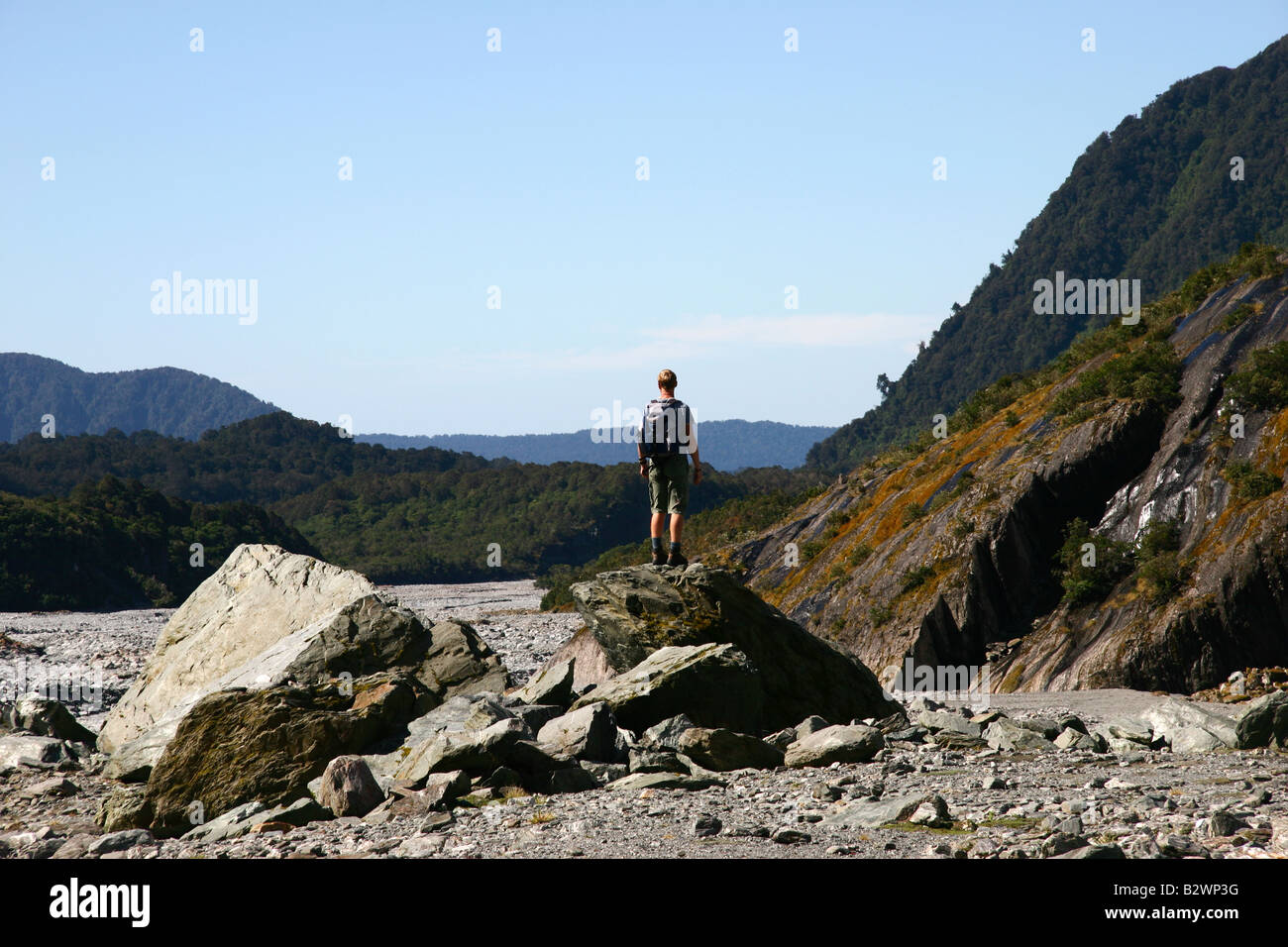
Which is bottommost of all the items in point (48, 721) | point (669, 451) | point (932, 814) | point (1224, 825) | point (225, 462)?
point (48, 721)

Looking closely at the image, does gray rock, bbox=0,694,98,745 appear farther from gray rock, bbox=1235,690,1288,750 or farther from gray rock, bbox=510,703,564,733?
gray rock, bbox=1235,690,1288,750

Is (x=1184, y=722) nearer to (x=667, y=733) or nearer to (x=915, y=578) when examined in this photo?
(x=667, y=733)

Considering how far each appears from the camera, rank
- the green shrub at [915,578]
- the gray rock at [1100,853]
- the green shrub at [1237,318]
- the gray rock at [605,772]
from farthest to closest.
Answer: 1. the green shrub at [1237,318]
2. the green shrub at [915,578]
3. the gray rock at [605,772]
4. the gray rock at [1100,853]

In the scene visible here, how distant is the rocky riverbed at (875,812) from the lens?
352 inches

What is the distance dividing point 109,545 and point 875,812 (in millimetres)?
93744

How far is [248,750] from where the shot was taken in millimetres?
13930

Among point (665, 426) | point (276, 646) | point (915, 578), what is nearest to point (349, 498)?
point (915, 578)

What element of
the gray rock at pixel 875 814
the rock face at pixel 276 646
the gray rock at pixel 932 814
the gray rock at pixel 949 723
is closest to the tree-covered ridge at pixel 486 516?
the rock face at pixel 276 646

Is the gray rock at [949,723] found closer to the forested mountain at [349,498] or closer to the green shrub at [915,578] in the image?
the green shrub at [915,578]

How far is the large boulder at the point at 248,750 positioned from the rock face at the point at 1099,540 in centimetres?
1799

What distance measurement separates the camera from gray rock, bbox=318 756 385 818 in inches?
474

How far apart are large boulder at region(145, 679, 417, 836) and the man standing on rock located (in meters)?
5.07

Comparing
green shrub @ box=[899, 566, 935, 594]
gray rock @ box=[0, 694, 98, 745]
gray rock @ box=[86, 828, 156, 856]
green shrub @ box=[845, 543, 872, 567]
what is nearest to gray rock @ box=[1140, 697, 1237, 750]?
gray rock @ box=[86, 828, 156, 856]

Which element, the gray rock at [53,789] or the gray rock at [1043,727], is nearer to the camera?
the gray rock at [1043,727]
